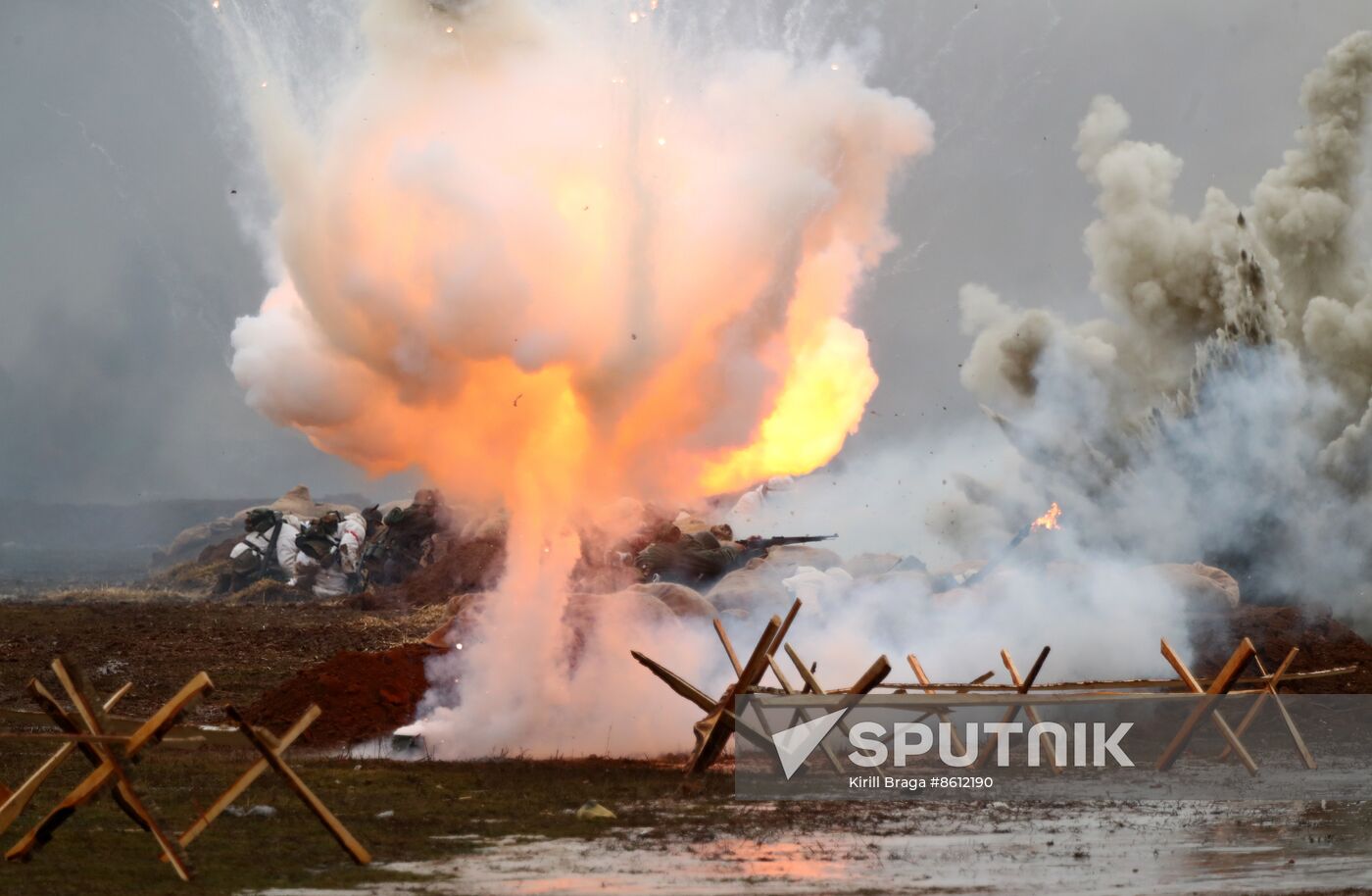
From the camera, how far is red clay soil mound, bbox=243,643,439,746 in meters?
23.3

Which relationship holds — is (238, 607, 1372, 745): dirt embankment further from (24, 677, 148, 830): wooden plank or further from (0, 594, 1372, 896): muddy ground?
(24, 677, 148, 830): wooden plank

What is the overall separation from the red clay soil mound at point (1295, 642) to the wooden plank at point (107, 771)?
79.2 ft

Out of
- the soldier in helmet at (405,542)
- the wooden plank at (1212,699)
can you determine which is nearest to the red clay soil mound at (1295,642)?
the wooden plank at (1212,699)

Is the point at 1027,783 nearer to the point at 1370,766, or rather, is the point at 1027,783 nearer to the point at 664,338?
the point at 1370,766

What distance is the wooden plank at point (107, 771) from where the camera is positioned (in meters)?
12.5

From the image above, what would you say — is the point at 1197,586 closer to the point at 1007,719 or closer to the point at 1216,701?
the point at 1216,701

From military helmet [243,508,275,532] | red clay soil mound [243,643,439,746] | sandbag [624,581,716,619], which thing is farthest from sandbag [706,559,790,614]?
military helmet [243,508,275,532]

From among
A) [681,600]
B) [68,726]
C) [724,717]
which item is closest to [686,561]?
[681,600]

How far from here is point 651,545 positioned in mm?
45812

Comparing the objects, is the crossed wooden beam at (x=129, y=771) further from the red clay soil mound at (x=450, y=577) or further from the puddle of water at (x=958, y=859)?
the red clay soil mound at (x=450, y=577)

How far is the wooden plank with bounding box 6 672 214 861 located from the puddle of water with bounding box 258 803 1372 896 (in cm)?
184

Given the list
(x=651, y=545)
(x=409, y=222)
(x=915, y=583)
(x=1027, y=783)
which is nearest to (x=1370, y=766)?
(x=1027, y=783)

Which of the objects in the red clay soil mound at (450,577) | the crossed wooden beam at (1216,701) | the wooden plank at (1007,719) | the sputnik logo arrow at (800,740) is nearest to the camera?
the crossed wooden beam at (1216,701)

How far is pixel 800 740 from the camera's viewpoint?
20.2 metres
